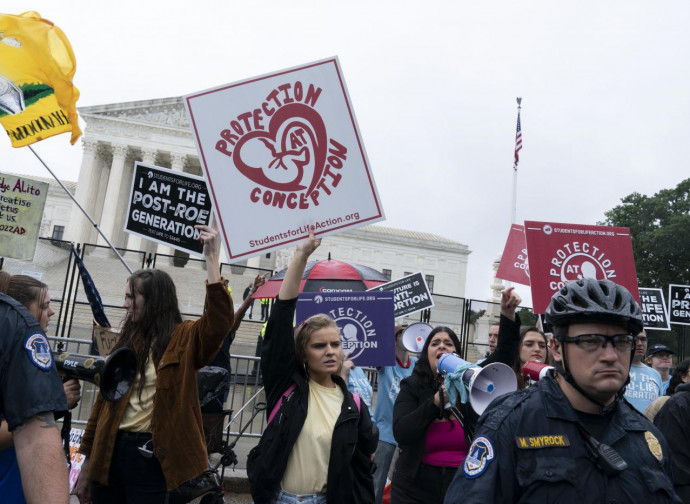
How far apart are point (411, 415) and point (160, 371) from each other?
62.7 inches

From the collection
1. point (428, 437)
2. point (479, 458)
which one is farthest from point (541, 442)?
point (428, 437)

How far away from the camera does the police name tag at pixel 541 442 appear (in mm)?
1862

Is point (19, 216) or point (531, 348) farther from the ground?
point (19, 216)

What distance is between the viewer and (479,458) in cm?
190

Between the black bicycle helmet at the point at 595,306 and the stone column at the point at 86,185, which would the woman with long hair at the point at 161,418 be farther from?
the stone column at the point at 86,185

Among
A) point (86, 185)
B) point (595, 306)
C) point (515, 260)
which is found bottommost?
point (595, 306)

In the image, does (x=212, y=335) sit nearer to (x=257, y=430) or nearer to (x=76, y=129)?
(x=76, y=129)

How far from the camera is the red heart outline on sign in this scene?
12.8 ft

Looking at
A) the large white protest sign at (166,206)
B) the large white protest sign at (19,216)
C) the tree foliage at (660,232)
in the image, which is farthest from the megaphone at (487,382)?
the tree foliage at (660,232)

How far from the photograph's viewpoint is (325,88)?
13.1 ft

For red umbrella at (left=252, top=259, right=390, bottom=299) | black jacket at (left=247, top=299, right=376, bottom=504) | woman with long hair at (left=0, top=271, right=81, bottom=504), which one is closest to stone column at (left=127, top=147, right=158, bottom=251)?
red umbrella at (left=252, top=259, right=390, bottom=299)

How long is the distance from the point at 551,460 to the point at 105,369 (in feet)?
4.95

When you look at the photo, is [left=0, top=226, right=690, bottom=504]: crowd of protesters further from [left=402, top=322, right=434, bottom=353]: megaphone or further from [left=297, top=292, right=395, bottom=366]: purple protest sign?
[left=402, top=322, right=434, bottom=353]: megaphone

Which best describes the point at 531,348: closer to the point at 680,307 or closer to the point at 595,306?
the point at 595,306
